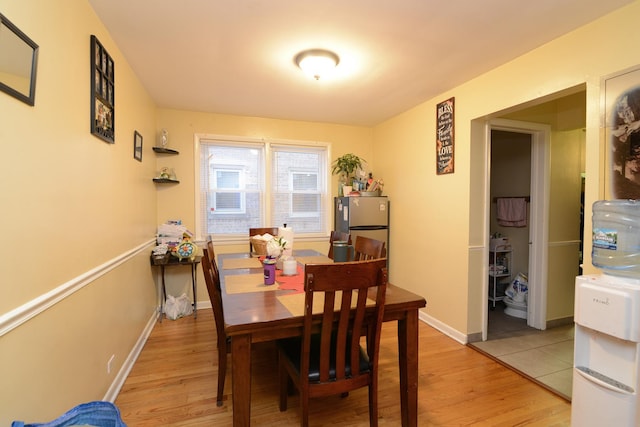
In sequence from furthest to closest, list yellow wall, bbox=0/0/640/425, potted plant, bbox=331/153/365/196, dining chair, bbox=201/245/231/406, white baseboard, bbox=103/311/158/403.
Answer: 1. potted plant, bbox=331/153/365/196
2. white baseboard, bbox=103/311/158/403
3. dining chair, bbox=201/245/231/406
4. yellow wall, bbox=0/0/640/425

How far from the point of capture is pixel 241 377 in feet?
4.35

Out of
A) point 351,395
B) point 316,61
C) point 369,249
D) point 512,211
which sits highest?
point 316,61

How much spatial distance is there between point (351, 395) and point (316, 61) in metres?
2.49

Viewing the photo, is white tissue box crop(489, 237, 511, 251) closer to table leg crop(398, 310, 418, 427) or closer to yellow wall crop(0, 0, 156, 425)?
table leg crop(398, 310, 418, 427)

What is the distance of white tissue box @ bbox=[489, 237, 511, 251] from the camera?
12.3 feet

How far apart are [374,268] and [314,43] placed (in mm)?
1706

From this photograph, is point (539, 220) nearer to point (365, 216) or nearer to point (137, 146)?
point (365, 216)

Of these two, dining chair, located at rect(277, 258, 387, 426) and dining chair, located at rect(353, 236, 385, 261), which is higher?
dining chair, located at rect(353, 236, 385, 261)

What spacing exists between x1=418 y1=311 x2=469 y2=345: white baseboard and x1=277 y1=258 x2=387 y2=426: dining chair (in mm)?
1731

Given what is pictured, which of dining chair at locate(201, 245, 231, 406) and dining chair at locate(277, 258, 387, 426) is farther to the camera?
dining chair at locate(201, 245, 231, 406)

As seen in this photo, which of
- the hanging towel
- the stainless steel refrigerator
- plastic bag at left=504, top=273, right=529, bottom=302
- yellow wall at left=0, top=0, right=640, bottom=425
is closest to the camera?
yellow wall at left=0, top=0, right=640, bottom=425

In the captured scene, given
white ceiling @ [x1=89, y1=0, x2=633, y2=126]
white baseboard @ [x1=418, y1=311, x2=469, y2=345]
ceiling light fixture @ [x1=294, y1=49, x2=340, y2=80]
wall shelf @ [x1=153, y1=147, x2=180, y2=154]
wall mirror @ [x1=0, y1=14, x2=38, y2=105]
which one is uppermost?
white ceiling @ [x1=89, y1=0, x2=633, y2=126]

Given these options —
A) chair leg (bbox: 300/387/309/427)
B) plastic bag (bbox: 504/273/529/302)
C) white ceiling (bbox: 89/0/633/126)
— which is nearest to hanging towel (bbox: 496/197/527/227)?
plastic bag (bbox: 504/273/529/302)

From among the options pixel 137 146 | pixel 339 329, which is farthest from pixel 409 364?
pixel 137 146
